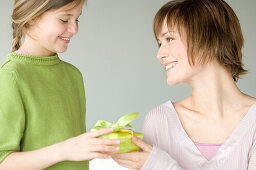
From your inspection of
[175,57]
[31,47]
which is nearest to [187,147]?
[175,57]

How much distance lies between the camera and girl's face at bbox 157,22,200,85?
4.55 feet

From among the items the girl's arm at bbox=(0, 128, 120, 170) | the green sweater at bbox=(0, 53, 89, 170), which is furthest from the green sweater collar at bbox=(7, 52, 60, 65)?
the girl's arm at bbox=(0, 128, 120, 170)

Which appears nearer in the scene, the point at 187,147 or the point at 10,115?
the point at 10,115

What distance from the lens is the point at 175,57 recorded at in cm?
141

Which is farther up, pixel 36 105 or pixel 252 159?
pixel 36 105

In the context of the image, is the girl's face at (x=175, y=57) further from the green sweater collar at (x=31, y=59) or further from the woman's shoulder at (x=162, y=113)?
the green sweater collar at (x=31, y=59)

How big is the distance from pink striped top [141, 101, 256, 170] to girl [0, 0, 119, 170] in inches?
9.3

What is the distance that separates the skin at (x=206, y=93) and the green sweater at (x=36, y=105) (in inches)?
16.7

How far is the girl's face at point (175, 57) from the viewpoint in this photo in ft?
4.55

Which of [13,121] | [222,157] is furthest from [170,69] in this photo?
[13,121]

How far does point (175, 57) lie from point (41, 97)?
0.55 meters

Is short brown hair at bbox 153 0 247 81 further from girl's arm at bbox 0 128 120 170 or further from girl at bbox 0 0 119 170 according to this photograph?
girl's arm at bbox 0 128 120 170

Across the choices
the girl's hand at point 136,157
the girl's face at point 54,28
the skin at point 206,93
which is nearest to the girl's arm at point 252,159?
→ the skin at point 206,93

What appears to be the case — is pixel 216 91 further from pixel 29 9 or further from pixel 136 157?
pixel 29 9
